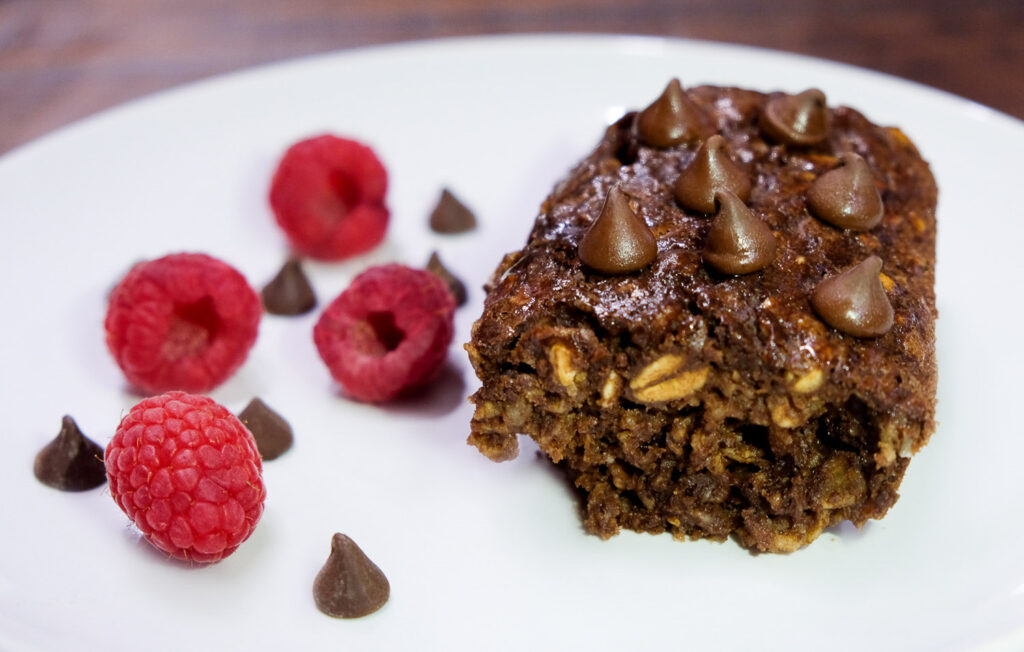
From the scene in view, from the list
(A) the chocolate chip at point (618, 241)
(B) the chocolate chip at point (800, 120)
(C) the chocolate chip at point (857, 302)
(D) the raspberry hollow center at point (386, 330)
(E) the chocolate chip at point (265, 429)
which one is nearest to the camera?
(C) the chocolate chip at point (857, 302)

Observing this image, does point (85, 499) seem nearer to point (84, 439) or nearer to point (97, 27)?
point (84, 439)

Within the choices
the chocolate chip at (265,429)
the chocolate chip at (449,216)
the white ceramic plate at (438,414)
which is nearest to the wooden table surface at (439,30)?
the white ceramic plate at (438,414)

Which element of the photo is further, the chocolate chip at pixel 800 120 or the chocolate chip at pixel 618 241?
the chocolate chip at pixel 800 120

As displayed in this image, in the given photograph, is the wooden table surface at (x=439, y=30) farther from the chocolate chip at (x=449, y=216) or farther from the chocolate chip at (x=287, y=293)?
the chocolate chip at (x=287, y=293)

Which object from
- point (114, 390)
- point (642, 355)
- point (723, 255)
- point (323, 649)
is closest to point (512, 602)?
point (323, 649)

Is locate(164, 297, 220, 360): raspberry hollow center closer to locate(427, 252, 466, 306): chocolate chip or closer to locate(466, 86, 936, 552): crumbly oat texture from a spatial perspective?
locate(427, 252, 466, 306): chocolate chip

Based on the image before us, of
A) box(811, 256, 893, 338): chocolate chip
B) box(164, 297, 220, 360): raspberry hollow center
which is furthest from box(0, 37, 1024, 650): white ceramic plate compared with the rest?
box(811, 256, 893, 338): chocolate chip

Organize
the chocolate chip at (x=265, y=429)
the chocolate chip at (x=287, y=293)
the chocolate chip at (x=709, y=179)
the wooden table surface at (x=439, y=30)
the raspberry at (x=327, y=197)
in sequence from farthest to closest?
the wooden table surface at (x=439, y=30) < the raspberry at (x=327, y=197) < the chocolate chip at (x=287, y=293) < the chocolate chip at (x=265, y=429) < the chocolate chip at (x=709, y=179)
